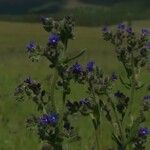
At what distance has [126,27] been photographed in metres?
5.71

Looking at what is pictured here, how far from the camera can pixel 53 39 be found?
522 cm

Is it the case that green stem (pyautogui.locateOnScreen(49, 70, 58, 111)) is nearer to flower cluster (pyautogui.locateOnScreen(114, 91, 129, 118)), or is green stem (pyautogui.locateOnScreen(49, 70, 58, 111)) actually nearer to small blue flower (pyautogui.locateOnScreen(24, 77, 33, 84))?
small blue flower (pyautogui.locateOnScreen(24, 77, 33, 84))

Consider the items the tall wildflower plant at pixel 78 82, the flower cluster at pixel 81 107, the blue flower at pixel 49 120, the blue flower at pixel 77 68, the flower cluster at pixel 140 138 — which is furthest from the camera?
the flower cluster at pixel 81 107

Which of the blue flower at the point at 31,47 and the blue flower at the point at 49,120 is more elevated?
the blue flower at the point at 31,47

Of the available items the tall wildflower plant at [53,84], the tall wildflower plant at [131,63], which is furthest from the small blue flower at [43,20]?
the tall wildflower plant at [131,63]

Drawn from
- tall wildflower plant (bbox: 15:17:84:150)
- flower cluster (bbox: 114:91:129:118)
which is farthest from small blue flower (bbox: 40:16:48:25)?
flower cluster (bbox: 114:91:129:118)

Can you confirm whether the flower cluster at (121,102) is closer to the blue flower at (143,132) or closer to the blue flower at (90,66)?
the blue flower at (143,132)

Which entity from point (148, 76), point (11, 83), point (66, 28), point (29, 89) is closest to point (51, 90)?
point (29, 89)

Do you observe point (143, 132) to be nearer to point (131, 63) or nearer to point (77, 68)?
point (131, 63)

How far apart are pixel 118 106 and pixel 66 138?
0.70 metres

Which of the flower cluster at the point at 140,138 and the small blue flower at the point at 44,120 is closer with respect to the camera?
the small blue flower at the point at 44,120

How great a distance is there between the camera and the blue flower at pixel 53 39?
206 inches

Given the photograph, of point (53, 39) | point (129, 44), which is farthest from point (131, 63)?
point (53, 39)

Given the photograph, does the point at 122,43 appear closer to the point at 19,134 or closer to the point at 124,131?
the point at 124,131
